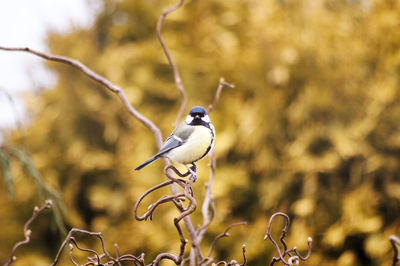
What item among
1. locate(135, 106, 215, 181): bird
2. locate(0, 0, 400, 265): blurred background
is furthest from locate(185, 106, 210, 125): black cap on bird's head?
locate(0, 0, 400, 265): blurred background

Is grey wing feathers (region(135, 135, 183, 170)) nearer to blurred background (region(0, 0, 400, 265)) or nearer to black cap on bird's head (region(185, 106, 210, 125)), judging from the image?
black cap on bird's head (region(185, 106, 210, 125))

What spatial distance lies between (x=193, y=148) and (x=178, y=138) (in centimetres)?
9

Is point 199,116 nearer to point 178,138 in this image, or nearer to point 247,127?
point 178,138

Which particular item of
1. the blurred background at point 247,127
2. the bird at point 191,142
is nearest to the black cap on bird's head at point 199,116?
the bird at point 191,142

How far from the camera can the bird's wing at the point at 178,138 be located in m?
0.83

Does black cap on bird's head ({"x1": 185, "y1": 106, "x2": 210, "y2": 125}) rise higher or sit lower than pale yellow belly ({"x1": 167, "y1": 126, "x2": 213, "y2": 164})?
higher

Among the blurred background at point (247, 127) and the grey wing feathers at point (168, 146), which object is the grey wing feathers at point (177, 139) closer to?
the grey wing feathers at point (168, 146)

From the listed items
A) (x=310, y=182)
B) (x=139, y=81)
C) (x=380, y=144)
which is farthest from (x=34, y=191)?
(x=380, y=144)

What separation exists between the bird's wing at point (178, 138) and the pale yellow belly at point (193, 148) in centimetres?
1

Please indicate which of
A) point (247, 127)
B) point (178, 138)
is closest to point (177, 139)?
point (178, 138)

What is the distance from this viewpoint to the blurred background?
3141 millimetres

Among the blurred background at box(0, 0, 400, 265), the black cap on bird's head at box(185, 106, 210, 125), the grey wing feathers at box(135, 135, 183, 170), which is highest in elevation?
the blurred background at box(0, 0, 400, 265)

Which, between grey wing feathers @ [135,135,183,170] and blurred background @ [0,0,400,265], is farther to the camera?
blurred background @ [0,0,400,265]

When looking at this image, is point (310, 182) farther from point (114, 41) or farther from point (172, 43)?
point (114, 41)
